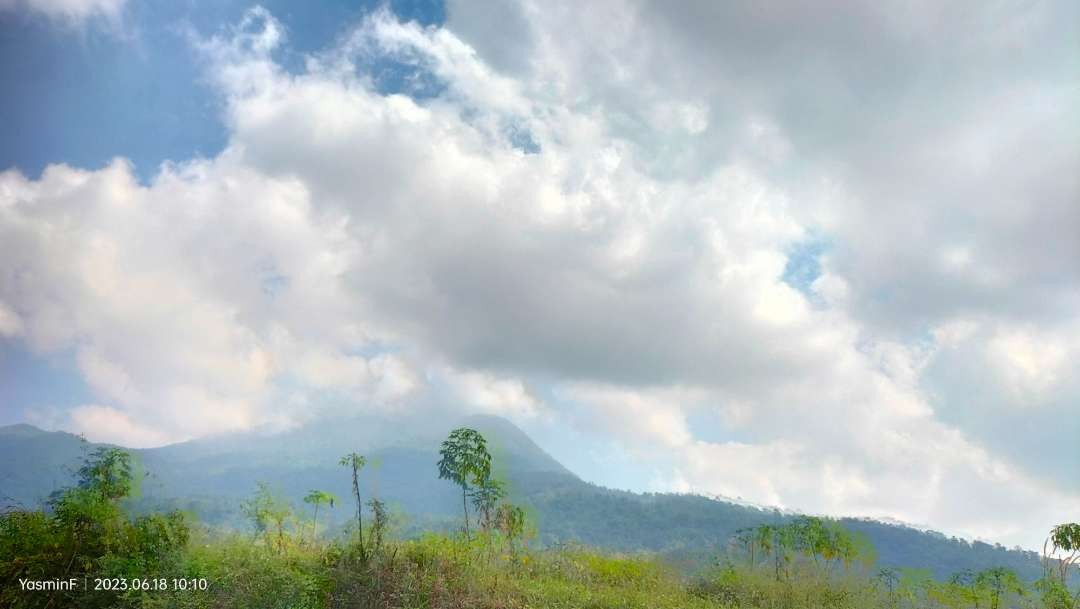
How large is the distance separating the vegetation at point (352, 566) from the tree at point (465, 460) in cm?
5

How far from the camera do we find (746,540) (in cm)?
3534

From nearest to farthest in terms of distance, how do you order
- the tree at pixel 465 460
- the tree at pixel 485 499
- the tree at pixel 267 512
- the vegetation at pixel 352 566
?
1. the vegetation at pixel 352 566
2. the tree at pixel 267 512
3. the tree at pixel 465 460
4. the tree at pixel 485 499

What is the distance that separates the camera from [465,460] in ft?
66.1

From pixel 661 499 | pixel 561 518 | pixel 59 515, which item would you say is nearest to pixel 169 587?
pixel 59 515

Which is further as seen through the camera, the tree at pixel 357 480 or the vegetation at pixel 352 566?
the tree at pixel 357 480

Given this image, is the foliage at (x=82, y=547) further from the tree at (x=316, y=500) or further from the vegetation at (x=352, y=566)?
the tree at (x=316, y=500)

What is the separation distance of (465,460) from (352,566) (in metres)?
5.64

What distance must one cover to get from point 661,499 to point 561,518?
3593 cm

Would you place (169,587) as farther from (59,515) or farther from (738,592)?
(738,592)

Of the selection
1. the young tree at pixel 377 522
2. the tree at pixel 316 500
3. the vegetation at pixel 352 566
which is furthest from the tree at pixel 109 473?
the young tree at pixel 377 522

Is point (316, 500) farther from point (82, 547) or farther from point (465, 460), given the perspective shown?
point (82, 547)

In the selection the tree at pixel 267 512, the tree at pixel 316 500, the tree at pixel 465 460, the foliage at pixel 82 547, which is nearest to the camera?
the foliage at pixel 82 547

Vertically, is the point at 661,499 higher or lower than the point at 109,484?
lower

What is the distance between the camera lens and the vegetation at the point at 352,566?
1222cm
